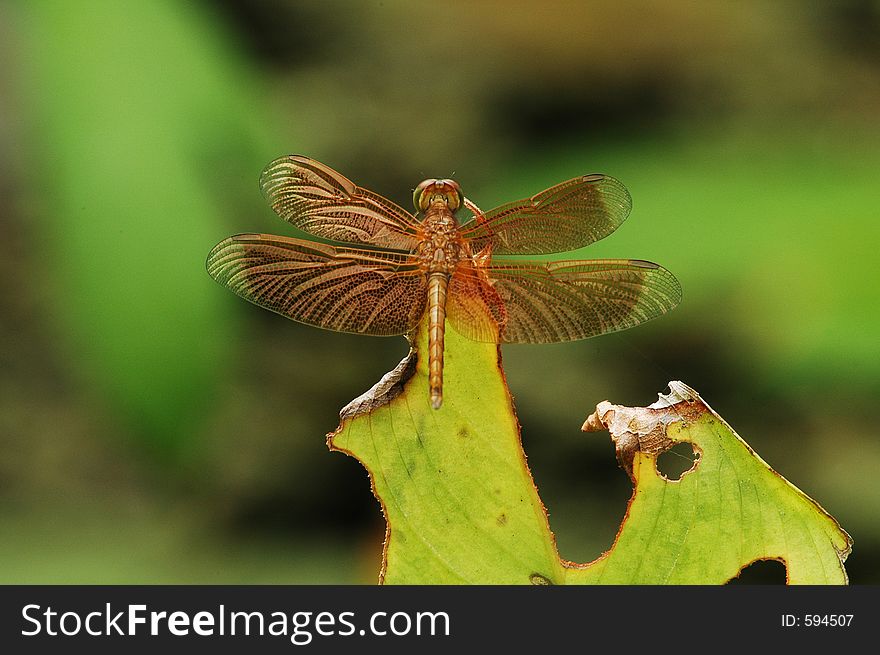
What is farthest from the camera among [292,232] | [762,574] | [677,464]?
[292,232]

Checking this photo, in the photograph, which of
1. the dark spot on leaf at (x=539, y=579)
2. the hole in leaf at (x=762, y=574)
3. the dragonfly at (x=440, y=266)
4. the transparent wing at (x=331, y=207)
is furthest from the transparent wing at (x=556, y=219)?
the hole in leaf at (x=762, y=574)

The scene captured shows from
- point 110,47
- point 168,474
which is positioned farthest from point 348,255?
point 110,47

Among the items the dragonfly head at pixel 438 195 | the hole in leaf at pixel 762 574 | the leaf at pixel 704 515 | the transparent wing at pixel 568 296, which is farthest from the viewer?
the hole in leaf at pixel 762 574

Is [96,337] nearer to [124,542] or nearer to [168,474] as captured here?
[168,474]

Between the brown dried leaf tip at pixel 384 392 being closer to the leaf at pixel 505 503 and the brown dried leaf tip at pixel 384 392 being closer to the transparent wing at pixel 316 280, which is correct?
the leaf at pixel 505 503

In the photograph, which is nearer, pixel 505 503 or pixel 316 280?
pixel 505 503

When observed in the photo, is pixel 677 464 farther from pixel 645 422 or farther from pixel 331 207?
pixel 331 207

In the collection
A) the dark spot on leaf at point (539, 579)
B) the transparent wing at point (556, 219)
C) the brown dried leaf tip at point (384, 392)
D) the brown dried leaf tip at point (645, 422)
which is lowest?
the dark spot on leaf at point (539, 579)

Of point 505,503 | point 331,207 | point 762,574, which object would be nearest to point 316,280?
point 331,207

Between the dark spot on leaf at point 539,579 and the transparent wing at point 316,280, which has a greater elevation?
the transparent wing at point 316,280
